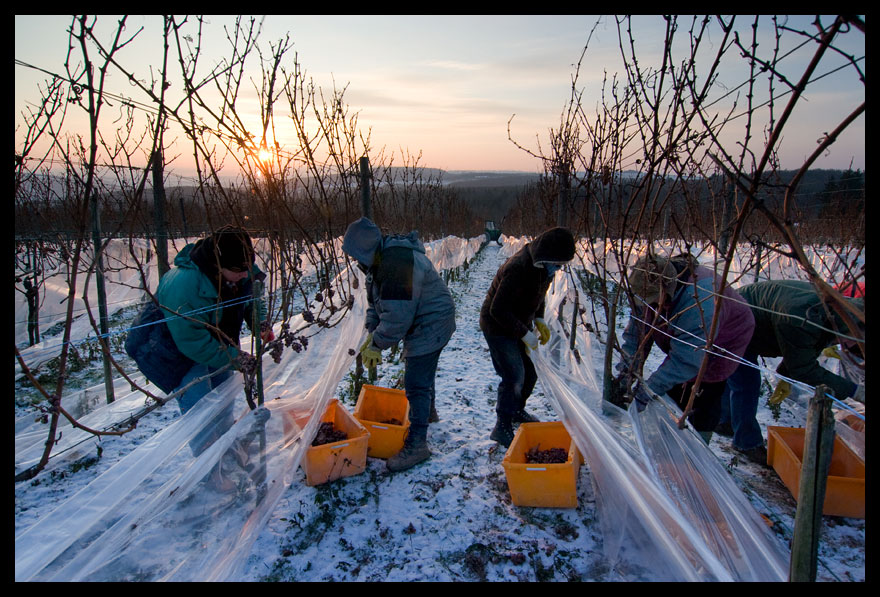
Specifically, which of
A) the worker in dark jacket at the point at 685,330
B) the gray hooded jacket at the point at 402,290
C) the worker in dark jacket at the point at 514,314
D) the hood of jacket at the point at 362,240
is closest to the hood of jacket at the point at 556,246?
the worker in dark jacket at the point at 514,314

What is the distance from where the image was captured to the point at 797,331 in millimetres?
2496

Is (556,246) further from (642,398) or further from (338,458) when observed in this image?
(338,458)

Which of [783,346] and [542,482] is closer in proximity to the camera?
[542,482]

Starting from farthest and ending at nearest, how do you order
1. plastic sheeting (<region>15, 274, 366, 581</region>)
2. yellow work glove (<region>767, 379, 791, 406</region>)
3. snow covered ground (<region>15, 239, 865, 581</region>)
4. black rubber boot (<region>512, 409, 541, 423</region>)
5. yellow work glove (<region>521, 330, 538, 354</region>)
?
1. black rubber boot (<region>512, 409, 541, 423</region>)
2. yellow work glove (<region>521, 330, 538, 354</region>)
3. yellow work glove (<region>767, 379, 791, 406</region>)
4. snow covered ground (<region>15, 239, 865, 581</region>)
5. plastic sheeting (<region>15, 274, 366, 581</region>)

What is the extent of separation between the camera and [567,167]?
4.09 meters

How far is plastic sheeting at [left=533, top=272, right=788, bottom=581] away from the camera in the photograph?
58.4 inches

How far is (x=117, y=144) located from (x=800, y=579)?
20.0 feet

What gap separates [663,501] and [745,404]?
185 cm

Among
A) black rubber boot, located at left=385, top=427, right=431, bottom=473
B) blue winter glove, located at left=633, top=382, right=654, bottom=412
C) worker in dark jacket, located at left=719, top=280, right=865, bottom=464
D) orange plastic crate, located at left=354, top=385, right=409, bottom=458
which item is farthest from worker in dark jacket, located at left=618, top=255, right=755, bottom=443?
orange plastic crate, located at left=354, top=385, right=409, bottom=458

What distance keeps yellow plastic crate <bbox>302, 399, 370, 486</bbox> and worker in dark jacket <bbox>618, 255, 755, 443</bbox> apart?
65.7 inches

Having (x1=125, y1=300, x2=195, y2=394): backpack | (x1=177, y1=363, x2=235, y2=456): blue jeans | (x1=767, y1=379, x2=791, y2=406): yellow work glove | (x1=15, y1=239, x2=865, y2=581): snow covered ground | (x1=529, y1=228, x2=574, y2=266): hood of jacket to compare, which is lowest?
(x1=15, y1=239, x2=865, y2=581): snow covered ground

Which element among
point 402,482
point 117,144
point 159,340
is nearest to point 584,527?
point 402,482

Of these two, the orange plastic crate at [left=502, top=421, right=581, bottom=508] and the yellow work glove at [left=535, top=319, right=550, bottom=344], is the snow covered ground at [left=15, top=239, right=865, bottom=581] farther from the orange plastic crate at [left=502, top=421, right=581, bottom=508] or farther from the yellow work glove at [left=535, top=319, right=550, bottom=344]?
the yellow work glove at [left=535, top=319, right=550, bottom=344]

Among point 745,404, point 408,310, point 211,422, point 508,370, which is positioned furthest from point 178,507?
point 745,404
